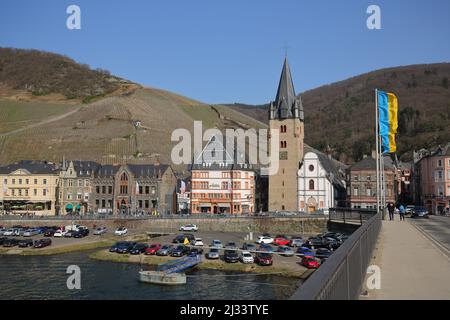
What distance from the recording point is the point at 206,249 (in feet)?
178

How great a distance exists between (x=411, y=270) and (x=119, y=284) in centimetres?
3152

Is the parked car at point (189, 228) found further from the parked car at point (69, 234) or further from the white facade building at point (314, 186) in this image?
the white facade building at point (314, 186)

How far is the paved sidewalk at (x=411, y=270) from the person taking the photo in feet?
34.7

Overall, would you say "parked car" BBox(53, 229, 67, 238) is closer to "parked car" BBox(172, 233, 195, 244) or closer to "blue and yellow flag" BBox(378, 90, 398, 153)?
"parked car" BBox(172, 233, 195, 244)

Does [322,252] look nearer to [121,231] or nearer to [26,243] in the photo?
[121,231]

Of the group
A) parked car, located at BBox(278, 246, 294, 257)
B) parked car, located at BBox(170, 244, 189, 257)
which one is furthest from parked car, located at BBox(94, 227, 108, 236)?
parked car, located at BBox(278, 246, 294, 257)

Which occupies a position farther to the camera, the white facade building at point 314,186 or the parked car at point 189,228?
the white facade building at point 314,186

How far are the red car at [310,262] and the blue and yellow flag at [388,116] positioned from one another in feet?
54.1

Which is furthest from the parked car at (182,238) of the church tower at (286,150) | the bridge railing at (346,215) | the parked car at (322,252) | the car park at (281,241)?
the church tower at (286,150)

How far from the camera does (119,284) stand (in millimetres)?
40875

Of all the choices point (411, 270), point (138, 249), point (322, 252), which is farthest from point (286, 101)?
point (411, 270)

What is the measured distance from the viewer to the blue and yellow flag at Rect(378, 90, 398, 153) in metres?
31.2

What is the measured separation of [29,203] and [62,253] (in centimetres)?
3473

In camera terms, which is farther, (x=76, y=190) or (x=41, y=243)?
(x=76, y=190)
